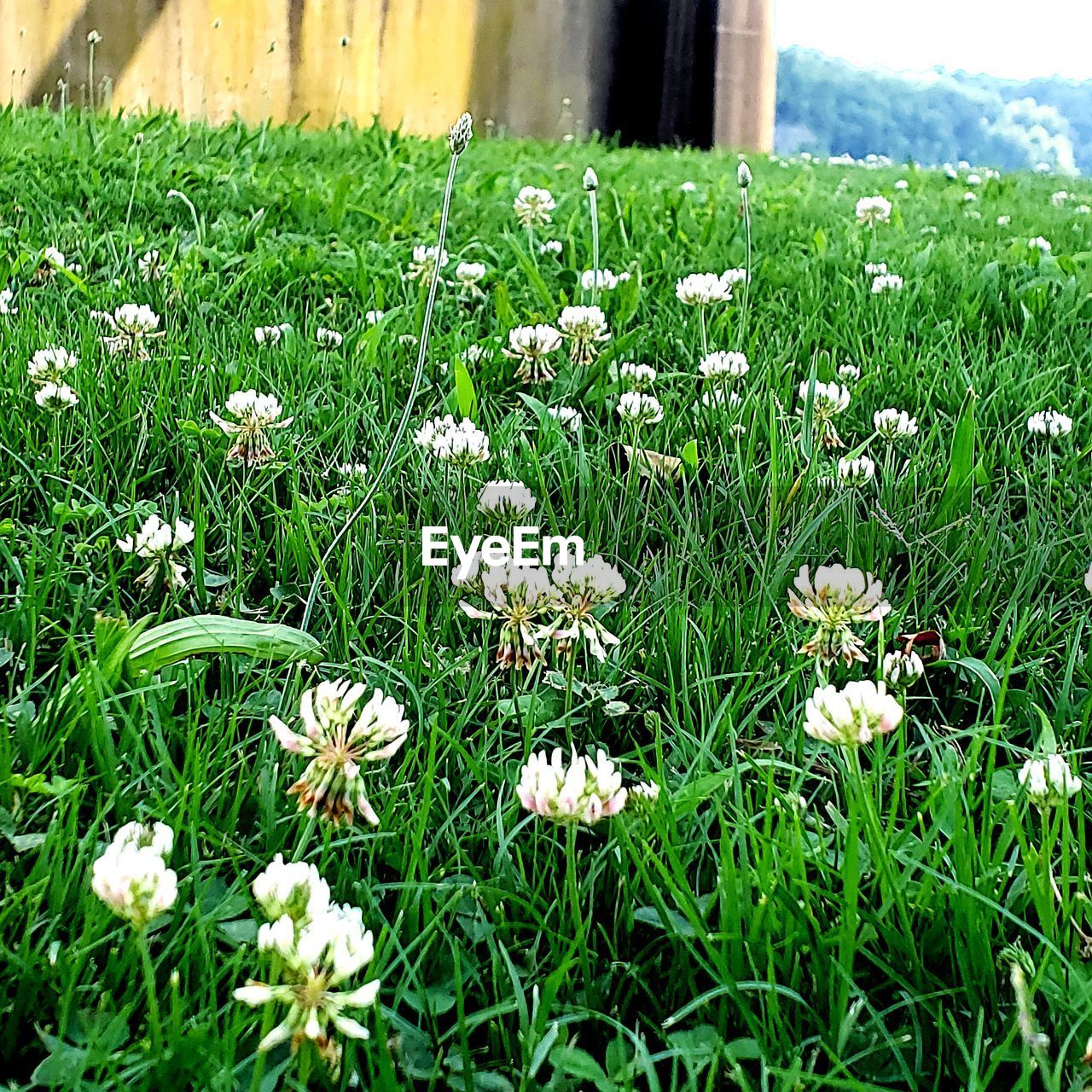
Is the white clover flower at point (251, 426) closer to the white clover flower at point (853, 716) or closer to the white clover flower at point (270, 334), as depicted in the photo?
the white clover flower at point (270, 334)

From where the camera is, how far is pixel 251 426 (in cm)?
144

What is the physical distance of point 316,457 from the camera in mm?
1544

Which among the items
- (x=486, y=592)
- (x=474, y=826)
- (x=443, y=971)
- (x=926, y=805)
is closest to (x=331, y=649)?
(x=486, y=592)

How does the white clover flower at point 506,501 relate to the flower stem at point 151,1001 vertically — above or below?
above

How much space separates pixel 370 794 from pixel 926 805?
1.44 ft

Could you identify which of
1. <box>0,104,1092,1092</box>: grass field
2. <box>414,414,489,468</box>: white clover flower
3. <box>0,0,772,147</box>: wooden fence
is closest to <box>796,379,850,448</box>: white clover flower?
<box>0,104,1092,1092</box>: grass field

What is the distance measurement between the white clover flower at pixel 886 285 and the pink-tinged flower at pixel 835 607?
5.50 feet

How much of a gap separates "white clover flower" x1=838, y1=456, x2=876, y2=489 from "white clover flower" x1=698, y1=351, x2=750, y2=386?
1.34ft

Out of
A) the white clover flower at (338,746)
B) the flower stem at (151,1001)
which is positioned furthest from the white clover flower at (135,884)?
the white clover flower at (338,746)

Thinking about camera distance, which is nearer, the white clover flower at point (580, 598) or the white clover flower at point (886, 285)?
the white clover flower at point (580, 598)

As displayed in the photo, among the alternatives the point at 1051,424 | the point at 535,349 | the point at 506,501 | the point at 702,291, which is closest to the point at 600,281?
the point at 702,291

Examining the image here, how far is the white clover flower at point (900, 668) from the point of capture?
942 millimetres

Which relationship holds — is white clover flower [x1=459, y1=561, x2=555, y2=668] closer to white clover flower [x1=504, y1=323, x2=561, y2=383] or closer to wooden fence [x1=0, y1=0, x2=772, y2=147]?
white clover flower [x1=504, y1=323, x2=561, y2=383]

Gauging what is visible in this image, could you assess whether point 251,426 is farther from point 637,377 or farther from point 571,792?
point 571,792
